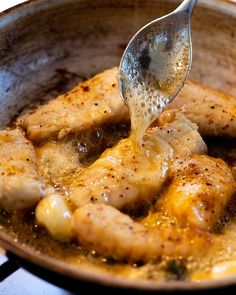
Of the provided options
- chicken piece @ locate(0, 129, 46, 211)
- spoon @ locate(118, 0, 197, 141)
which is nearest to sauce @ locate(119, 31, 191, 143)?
spoon @ locate(118, 0, 197, 141)

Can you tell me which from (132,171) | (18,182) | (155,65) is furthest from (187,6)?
(18,182)

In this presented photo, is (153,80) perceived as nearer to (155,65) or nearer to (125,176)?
(155,65)

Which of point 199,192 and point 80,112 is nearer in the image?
point 199,192

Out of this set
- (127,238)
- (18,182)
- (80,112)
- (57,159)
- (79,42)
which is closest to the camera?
(127,238)

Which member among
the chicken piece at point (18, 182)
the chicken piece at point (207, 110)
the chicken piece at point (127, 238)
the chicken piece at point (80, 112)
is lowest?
the chicken piece at point (207, 110)

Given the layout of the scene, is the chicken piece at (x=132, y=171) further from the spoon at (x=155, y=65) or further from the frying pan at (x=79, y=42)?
the frying pan at (x=79, y=42)

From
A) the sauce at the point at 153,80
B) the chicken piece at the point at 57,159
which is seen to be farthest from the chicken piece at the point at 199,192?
the chicken piece at the point at 57,159

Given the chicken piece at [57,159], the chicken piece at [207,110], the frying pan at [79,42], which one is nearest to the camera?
the chicken piece at [57,159]
